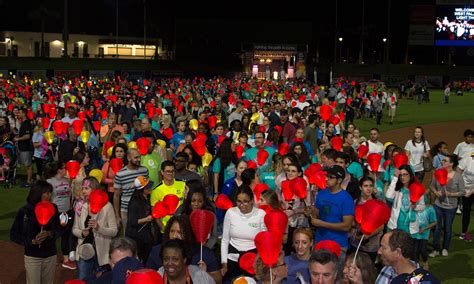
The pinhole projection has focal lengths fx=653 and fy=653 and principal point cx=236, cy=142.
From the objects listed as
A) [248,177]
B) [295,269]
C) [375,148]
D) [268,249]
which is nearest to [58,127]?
[375,148]

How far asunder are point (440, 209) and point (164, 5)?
74.9m

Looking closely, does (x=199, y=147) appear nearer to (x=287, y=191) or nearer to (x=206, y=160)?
(x=206, y=160)

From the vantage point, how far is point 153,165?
952cm

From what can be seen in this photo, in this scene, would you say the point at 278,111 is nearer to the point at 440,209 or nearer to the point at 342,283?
the point at 440,209

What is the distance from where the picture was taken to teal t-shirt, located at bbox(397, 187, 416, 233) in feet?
26.1

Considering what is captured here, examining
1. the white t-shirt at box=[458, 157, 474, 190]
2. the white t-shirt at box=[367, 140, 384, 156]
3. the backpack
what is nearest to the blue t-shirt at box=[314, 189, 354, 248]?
the backpack

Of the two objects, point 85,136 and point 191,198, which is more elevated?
point 85,136

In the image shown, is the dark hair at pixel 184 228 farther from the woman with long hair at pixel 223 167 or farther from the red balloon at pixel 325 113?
the red balloon at pixel 325 113

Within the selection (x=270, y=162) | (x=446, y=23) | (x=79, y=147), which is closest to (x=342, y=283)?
(x=270, y=162)

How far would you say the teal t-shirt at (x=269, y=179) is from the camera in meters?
8.63

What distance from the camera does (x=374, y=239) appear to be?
22.7 feet

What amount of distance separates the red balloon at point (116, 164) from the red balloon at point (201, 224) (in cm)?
375

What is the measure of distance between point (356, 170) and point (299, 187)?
8.17 feet

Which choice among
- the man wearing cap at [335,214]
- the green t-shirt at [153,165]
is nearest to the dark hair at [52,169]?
the green t-shirt at [153,165]
